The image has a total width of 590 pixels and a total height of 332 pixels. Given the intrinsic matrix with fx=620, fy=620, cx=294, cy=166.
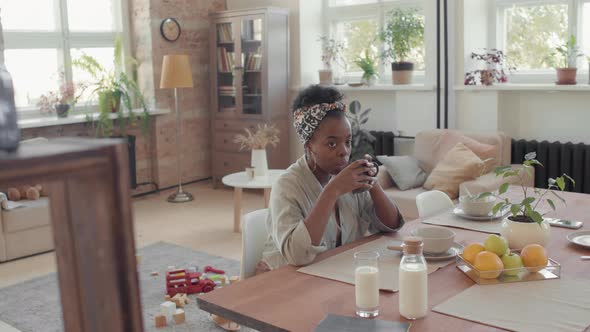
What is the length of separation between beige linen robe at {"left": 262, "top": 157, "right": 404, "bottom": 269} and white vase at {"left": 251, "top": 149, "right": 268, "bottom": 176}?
261 cm

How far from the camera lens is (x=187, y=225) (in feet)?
16.6

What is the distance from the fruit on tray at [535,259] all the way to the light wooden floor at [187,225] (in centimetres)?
272

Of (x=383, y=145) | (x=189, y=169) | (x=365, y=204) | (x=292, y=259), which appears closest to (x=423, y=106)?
(x=383, y=145)

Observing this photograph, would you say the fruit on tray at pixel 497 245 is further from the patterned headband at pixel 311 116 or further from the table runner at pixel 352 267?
the patterned headband at pixel 311 116

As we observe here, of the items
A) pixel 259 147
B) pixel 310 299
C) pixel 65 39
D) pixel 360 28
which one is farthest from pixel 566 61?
pixel 65 39

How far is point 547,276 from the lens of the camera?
5.08 feet

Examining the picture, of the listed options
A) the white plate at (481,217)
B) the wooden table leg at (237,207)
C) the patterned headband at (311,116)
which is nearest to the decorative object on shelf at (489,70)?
the wooden table leg at (237,207)

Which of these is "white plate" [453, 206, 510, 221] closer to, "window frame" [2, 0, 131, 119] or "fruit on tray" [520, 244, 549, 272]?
"fruit on tray" [520, 244, 549, 272]

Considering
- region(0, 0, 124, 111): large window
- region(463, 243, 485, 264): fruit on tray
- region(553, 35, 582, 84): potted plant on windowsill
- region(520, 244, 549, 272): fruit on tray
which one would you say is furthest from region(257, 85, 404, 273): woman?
region(0, 0, 124, 111): large window

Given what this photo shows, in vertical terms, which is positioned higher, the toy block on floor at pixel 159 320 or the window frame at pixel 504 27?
the window frame at pixel 504 27

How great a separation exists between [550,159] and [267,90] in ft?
8.61

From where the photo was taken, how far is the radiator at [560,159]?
4.54 metres

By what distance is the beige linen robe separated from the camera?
175 centimetres

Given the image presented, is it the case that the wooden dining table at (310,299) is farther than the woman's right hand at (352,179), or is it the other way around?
the woman's right hand at (352,179)
